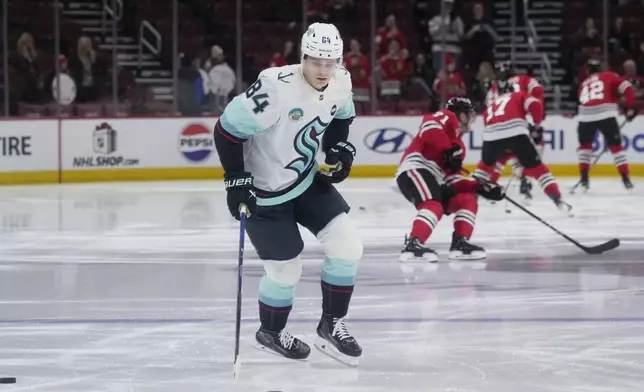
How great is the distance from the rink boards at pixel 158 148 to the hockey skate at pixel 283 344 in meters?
8.26

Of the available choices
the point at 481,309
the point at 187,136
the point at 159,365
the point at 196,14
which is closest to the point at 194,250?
the point at 481,309

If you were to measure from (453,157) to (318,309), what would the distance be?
5.80 feet

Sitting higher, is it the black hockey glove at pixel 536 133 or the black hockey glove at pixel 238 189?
the black hockey glove at pixel 238 189

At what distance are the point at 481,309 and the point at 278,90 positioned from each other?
1.87 meters

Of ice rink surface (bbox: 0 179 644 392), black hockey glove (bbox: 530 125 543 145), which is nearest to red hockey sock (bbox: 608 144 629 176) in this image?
black hockey glove (bbox: 530 125 543 145)

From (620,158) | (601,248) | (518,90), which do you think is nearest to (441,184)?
(601,248)

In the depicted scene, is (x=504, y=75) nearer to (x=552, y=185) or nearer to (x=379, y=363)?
(x=552, y=185)

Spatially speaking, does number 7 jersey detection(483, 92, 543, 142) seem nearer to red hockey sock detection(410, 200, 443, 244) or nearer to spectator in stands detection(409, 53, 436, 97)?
red hockey sock detection(410, 200, 443, 244)

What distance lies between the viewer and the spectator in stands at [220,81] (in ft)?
43.1

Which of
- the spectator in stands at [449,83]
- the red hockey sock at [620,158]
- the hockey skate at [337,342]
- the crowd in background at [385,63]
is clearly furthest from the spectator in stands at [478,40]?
the hockey skate at [337,342]

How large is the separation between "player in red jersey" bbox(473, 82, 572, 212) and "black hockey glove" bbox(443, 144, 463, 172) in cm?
258

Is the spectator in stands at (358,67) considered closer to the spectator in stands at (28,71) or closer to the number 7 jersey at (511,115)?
the spectator in stands at (28,71)

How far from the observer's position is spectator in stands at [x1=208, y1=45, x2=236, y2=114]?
1315 centimetres

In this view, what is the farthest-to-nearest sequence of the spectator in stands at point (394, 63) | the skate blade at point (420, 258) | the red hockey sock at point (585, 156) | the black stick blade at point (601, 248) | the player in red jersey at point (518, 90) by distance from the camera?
the spectator in stands at point (394, 63)
the red hockey sock at point (585, 156)
the player in red jersey at point (518, 90)
the black stick blade at point (601, 248)
the skate blade at point (420, 258)
